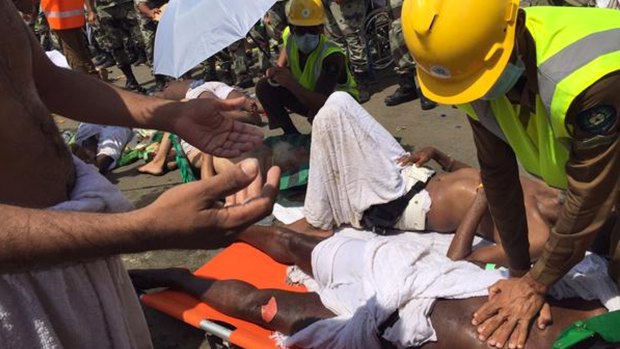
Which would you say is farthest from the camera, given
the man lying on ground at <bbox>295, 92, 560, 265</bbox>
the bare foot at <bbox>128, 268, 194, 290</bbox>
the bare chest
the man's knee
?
the man's knee

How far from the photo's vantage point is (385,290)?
244cm

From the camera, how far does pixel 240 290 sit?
281 centimetres

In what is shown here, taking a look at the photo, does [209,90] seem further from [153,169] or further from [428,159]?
[428,159]

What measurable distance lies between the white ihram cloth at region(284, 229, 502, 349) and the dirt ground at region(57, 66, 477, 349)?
0.80 metres

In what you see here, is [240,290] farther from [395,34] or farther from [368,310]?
[395,34]

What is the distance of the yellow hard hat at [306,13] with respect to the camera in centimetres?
435

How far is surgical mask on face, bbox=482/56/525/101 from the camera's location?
1731 mm

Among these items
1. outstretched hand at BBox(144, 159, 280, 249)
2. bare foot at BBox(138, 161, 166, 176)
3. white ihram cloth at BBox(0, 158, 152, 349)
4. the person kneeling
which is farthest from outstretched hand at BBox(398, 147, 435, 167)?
bare foot at BBox(138, 161, 166, 176)

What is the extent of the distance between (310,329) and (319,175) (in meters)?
1.11

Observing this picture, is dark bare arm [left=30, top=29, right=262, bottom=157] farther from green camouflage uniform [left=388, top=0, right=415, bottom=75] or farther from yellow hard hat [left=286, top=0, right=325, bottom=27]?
green camouflage uniform [left=388, top=0, right=415, bottom=75]

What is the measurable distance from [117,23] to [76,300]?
23.1 ft

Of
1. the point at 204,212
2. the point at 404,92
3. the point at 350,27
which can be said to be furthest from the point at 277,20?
the point at 204,212

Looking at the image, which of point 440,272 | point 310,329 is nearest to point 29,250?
point 310,329

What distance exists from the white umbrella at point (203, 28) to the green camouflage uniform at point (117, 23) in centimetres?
397
